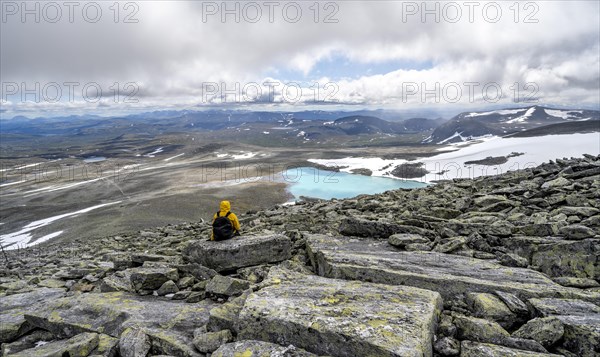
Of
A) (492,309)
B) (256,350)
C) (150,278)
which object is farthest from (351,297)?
(150,278)

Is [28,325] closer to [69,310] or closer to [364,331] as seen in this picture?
[69,310]

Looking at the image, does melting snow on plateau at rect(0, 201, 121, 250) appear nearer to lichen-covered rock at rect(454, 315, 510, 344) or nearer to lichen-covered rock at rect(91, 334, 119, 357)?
lichen-covered rock at rect(91, 334, 119, 357)

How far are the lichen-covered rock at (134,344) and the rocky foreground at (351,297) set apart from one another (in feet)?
0.08

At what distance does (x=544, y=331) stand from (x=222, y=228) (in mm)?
9976

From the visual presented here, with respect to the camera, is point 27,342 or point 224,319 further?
point 27,342

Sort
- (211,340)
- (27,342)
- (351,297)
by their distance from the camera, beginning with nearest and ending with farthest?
(211,340), (351,297), (27,342)

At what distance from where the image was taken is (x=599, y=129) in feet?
493

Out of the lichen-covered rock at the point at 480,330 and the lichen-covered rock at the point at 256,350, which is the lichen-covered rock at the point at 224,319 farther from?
the lichen-covered rock at the point at 480,330

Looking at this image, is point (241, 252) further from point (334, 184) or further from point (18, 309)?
point (334, 184)

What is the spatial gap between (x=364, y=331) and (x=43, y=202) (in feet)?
356

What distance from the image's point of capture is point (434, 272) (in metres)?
8.79

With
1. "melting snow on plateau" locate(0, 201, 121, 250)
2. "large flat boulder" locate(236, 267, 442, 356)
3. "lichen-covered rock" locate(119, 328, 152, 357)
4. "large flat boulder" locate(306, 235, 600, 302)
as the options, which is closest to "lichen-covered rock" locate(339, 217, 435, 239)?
"large flat boulder" locate(306, 235, 600, 302)

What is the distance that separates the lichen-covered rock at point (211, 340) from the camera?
6.39 meters

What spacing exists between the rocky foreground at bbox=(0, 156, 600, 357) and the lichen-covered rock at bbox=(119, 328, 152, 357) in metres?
0.03
